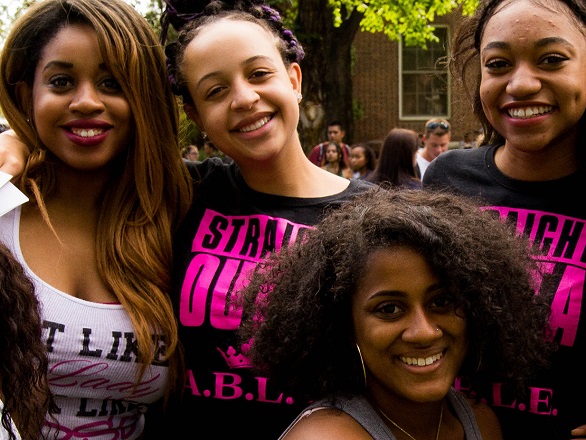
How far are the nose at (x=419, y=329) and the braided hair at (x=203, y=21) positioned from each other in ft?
3.70

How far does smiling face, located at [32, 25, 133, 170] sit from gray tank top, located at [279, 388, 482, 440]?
113cm

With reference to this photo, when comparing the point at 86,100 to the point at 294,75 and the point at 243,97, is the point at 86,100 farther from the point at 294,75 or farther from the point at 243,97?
the point at 294,75

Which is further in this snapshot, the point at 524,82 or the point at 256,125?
the point at 256,125

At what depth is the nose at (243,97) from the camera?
97.0 inches

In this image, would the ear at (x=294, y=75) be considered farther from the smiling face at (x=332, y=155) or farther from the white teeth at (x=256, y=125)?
the smiling face at (x=332, y=155)

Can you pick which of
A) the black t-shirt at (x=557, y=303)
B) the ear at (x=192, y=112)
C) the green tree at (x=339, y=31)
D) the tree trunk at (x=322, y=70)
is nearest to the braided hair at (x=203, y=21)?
the ear at (x=192, y=112)

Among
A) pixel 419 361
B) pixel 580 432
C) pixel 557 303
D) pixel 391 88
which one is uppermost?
pixel 391 88

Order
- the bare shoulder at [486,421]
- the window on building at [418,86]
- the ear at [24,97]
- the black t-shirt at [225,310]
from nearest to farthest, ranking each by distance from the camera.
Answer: the bare shoulder at [486,421], the black t-shirt at [225,310], the ear at [24,97], the window on building at [418,86]

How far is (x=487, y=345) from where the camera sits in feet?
7.04

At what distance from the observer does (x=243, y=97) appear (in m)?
2.47

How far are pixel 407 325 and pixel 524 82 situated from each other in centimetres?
81

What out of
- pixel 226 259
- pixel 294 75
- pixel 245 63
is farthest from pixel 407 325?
pixel 294 75

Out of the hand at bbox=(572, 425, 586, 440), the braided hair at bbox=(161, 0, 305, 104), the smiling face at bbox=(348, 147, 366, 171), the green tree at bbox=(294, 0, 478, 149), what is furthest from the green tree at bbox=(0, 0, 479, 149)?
the hand at bbox=(572, 425, 586, 440)

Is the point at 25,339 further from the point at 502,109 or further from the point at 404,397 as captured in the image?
the point at 502,109
